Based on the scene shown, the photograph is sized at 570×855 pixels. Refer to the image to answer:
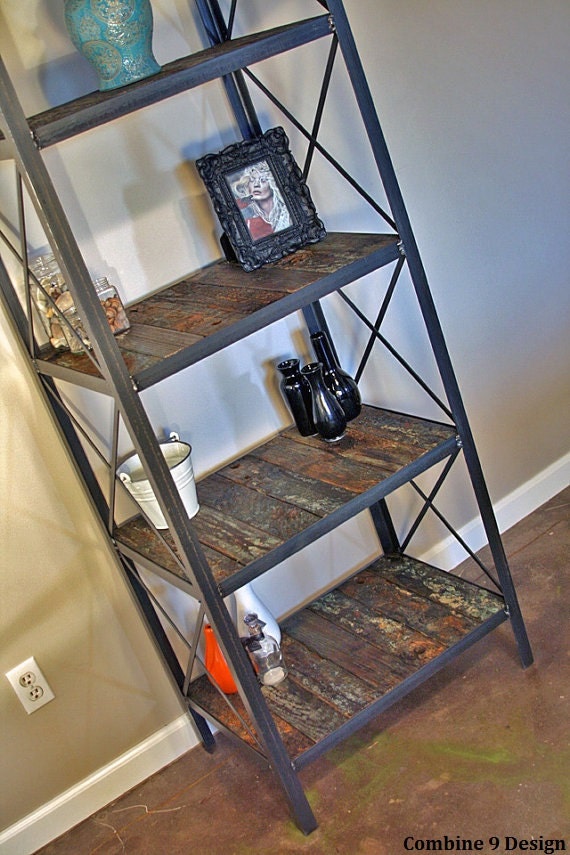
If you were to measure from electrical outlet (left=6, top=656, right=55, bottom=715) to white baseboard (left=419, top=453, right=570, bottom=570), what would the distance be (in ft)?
3.55

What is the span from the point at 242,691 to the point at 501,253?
1.41m

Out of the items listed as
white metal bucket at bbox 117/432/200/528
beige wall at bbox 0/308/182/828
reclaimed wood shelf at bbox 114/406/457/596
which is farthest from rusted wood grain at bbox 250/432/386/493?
beige wall at bbox 0/308/182/828

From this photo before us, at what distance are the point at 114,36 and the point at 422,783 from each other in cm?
160

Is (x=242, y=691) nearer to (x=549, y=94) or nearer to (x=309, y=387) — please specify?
(x=309, y=387)

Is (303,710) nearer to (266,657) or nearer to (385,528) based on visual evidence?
(266,657)

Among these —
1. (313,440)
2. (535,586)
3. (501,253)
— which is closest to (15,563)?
(313,440)

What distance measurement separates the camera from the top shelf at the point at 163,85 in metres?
1.54

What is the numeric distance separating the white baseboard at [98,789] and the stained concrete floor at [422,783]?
2cm

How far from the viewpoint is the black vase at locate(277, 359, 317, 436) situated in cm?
217

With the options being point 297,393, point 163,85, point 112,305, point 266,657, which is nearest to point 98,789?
point 266,657

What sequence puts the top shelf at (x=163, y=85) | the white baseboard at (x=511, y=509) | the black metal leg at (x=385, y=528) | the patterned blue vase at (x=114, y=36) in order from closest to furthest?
the top shelf at (x=163, y=85) < the patterned blue vase at (x=114, y=36) < the black metal leg at (x=385, y=528) < the white baseboard at (x=511, y=509)

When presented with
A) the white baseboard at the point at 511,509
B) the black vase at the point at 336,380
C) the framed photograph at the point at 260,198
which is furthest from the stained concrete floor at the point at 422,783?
the framed photograph at the point at 260,198

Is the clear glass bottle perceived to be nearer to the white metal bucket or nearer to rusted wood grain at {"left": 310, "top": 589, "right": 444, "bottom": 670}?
rusted wood grain at {"left": 310, "top": 589, "right": 444, "bottom": 670}

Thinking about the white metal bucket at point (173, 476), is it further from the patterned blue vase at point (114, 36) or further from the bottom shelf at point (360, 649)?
the patterned blue vase at point (114, 36)
